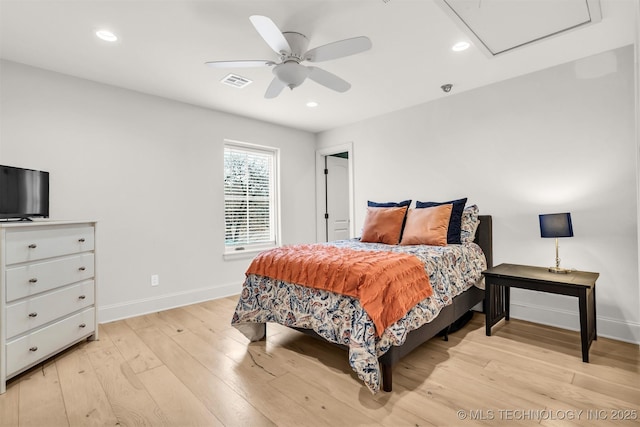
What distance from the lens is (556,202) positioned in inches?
115

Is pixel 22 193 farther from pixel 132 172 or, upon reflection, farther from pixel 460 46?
pixel 460 46

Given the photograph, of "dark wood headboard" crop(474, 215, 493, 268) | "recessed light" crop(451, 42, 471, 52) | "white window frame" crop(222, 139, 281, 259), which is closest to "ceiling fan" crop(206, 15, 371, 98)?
"recessed light" crop(451, 42, 471, 52)

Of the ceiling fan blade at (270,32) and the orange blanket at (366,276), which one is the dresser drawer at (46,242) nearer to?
the orange blanket at (366,276)

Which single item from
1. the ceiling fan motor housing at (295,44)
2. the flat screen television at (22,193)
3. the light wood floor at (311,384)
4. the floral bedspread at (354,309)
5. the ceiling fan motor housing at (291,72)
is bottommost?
the light wood floor at (311,384)

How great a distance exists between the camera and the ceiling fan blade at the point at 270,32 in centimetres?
176

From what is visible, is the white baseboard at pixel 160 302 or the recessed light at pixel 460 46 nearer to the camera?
the recessed light at pixel 460 46

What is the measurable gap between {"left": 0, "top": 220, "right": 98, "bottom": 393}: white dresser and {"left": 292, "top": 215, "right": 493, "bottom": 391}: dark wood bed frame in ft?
5.93

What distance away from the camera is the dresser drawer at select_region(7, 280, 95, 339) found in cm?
201

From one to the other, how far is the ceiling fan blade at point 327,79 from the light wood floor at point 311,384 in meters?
2.16

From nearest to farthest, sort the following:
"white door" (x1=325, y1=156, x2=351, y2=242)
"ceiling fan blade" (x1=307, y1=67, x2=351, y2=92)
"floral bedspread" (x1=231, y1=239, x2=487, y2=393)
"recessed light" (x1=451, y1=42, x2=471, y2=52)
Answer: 1. "floral bedspread" (x1=231, y1=239, x2=487, y2=393)
2. "ceiling fan blade" (x1=307, y1=67, x2=351, y2=92)
3. "recessed light" (x1=451, y1=42, x2=471, y2=52)
4. "white door" (x1=325, y1=156, x2=351, y2=242)

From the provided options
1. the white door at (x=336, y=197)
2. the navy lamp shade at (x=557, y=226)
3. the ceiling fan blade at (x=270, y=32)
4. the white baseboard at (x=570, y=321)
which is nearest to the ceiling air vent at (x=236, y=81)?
the ceiling fan blade at (x=270, y=32)

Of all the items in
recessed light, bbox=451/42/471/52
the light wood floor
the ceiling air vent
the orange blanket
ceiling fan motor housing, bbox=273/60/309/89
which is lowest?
the light wood floor

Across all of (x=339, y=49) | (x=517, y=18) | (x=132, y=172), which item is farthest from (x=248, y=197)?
(x=517, y=18)

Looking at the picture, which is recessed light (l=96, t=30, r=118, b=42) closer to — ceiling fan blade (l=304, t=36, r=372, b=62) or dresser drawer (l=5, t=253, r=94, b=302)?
ceiling fan blade (l=304, t=36, r=372, b=62)
